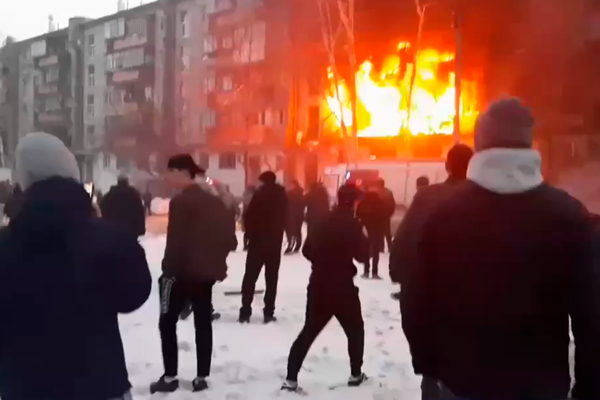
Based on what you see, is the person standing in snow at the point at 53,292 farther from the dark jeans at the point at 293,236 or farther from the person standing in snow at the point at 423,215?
the dark jeans at the point at 293,236

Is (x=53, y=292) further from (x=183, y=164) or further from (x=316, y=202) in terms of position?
(x=316, y=202)

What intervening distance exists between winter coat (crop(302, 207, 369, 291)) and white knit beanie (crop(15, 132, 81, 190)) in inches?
133

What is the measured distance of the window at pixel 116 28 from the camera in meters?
64.8

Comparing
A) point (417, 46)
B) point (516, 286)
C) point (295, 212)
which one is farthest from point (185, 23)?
point (516, 286)

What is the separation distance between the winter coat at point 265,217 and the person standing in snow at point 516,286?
6678mm

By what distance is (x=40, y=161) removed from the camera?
297cm

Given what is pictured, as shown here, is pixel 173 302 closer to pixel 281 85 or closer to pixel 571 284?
pixel 571 284

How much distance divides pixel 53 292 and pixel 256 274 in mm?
6477

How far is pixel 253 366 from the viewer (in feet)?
23.1

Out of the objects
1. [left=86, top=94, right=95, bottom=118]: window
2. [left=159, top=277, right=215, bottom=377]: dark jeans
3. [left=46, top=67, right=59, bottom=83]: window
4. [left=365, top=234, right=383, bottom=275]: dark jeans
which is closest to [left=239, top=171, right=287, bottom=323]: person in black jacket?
[left=159, top=277, right=215, bottom=377]: dark jeans

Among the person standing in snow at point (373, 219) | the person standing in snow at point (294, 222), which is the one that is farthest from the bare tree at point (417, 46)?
the person standing in snow at point (373, 219)

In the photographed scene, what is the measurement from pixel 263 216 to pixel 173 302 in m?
3.35

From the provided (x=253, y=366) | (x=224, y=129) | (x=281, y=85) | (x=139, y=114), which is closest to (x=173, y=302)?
(x=253, y=366)

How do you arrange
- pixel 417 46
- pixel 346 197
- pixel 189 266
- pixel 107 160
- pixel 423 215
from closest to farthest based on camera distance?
pixel 423 215 < pixel 189 266 < pixel 346 197 < pixel 417 46 < pixel 107 160
